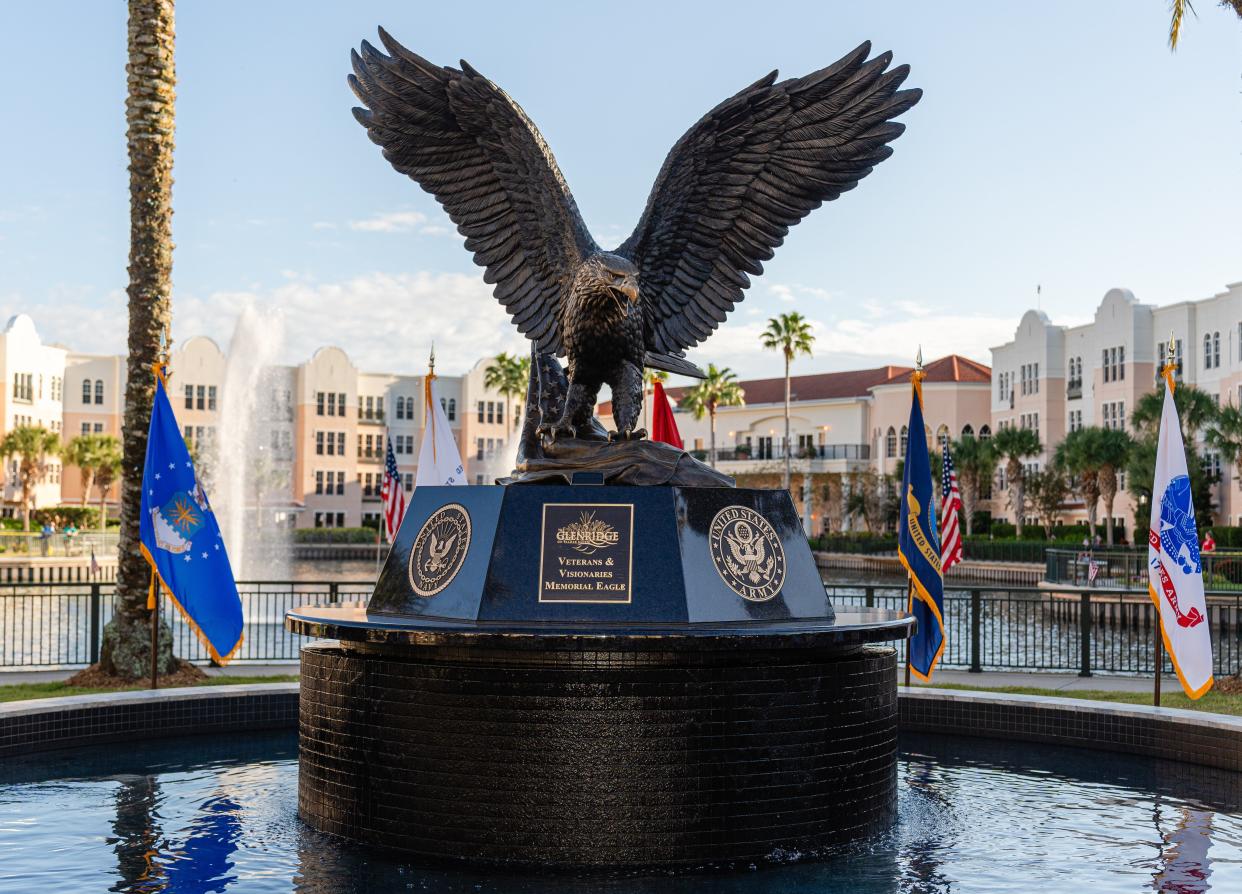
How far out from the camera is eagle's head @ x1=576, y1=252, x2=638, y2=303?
8008 mm

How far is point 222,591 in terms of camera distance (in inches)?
467

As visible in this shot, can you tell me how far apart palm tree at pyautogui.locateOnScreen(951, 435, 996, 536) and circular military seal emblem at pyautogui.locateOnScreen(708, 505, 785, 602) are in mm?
56442

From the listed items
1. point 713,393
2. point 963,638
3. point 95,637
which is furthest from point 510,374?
point 95,637

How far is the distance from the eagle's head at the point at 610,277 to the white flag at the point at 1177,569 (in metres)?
5.84

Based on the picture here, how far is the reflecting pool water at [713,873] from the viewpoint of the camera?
6.48 m

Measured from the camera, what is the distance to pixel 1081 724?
1052 centimetres

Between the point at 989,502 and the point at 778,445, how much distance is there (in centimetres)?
1511

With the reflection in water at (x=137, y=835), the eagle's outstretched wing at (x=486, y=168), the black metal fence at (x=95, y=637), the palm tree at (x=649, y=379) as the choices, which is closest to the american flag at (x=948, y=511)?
the palm tree at (x=649, y=379)

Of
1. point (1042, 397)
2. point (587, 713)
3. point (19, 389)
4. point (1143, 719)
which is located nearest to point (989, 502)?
point (1042, 397)

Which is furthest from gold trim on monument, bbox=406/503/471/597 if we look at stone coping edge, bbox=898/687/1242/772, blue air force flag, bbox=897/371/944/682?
blue air force flag, bbox=897/371/944/682

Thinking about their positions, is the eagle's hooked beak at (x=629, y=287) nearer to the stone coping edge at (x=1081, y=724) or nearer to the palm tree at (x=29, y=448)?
the stone coping edge at (x=1081, y=724)

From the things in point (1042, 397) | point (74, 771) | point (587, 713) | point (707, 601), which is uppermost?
point (1042, 397)

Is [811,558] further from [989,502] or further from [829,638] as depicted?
[989,502]

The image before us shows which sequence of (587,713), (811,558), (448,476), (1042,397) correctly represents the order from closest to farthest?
(587,713) < (811,558) < (448,476) < (1042,397)
